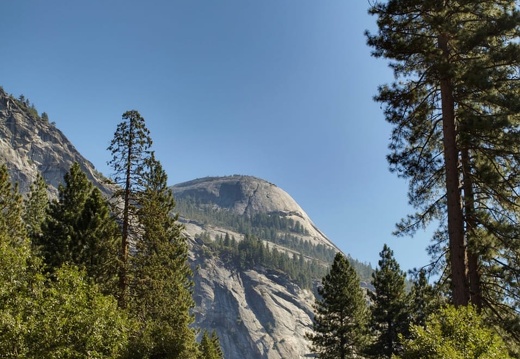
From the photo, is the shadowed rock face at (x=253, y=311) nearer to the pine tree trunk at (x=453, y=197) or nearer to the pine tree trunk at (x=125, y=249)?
the pine tree trunk at (x=125, y=249)

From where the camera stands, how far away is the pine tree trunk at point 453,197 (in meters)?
12.1

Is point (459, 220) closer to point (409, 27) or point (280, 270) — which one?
point (409, 27)

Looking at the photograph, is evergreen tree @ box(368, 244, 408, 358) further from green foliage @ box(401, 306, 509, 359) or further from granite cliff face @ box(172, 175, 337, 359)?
granite cliff face @ box(172, 175, 337, 359)

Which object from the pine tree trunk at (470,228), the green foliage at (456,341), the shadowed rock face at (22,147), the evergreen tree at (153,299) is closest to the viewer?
the green foliage at (456,341)

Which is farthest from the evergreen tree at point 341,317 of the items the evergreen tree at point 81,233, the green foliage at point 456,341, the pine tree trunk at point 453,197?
the green foliage at point 456,341

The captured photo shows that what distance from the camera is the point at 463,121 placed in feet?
41.5

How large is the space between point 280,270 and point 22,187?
119 m

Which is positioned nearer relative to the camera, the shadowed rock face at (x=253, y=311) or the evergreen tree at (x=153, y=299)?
the evergreen tree at (x=153, y=299)

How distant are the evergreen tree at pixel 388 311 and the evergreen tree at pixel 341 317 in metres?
1.24

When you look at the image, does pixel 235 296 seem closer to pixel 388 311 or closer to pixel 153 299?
pixel 388 311

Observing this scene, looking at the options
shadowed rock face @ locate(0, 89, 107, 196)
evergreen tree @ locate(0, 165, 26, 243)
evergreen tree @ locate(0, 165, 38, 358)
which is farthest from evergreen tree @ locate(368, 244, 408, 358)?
shadowed rock face @ locate(0, 89, 107, 196)

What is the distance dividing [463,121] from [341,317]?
24.7 meters

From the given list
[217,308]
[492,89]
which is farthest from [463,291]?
[217,308]

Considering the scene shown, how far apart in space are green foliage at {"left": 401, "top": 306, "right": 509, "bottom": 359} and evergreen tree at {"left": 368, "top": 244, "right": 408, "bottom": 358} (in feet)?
79.8
